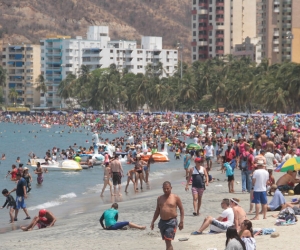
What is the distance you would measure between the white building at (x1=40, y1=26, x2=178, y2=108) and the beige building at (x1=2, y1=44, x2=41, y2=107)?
17.2 feet

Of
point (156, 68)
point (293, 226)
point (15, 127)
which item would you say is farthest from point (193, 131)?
point (156, 68)

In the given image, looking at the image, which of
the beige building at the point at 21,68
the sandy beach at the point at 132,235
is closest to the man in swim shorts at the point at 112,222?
the sandy beach at the point at 132,235

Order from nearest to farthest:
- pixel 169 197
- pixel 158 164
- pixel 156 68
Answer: pixel 169 197, pixel 158 164, pixel 156 68

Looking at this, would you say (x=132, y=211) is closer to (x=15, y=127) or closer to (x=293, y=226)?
(x=293, y=226)

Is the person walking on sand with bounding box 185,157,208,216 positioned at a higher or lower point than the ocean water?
higher

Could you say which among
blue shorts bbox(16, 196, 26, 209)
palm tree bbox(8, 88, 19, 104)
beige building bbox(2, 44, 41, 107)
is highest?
beige building bbox(2, 44, 41, 107)

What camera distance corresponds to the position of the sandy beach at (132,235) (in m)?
14.9

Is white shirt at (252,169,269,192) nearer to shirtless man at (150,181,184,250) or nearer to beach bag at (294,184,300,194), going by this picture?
beach bag at (294,184,300,194)

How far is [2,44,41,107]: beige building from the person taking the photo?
170250 millimetres

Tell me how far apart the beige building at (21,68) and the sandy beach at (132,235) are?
149482mm

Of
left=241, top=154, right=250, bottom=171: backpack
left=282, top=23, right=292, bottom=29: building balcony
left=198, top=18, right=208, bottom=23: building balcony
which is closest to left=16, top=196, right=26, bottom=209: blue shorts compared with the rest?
left=241, top=154, right=250, bottom=171: backpack

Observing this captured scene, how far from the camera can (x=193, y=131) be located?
71.8 m

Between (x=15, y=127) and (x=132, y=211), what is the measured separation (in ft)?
312

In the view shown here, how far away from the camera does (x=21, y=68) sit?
17475 centimetres
